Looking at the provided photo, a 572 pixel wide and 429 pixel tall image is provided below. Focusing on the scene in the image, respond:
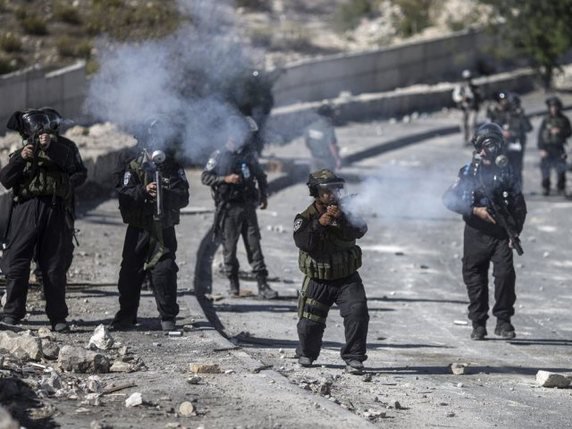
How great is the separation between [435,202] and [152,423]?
541 inches

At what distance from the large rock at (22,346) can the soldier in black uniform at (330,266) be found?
1.83m

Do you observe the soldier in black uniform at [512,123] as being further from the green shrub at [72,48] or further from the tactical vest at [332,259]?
the tactical vest at [332,259]

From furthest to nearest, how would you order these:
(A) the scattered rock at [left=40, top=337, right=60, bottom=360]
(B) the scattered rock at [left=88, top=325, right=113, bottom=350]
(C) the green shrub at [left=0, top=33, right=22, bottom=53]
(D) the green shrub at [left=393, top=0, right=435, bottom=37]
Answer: (D) the green shrub at [left=393, top=0, right=435, bottom=37] < (C) the green shrub at [left=0, top=33, right=22, bottom=53] < (B) the scattered rock at [left=88, top=325, right=113, bottom=350] < (A) the scattered rock at [left=40, top=337, right=60, bottom=360]

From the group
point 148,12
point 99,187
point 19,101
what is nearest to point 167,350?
point 99,187

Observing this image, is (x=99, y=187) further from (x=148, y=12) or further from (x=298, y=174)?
(x=148, y=12)

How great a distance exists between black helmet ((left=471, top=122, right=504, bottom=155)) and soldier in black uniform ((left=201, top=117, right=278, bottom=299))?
223cm

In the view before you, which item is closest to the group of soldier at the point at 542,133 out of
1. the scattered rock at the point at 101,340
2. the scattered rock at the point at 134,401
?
the scattered rock at the point at 101,340

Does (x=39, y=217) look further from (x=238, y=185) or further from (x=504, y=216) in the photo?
(x=504, y=216)

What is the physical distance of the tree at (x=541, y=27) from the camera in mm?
36562

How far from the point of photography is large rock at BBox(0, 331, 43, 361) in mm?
9438

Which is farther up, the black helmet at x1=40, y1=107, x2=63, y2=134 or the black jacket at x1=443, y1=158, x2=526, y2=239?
the black helmet at x1=40, y1=107, x2=63, y2=134

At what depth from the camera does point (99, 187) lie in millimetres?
18891

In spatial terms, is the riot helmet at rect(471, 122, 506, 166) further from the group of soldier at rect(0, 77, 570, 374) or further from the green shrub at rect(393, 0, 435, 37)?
the green shrub at rect(393, 0, 435, 37)

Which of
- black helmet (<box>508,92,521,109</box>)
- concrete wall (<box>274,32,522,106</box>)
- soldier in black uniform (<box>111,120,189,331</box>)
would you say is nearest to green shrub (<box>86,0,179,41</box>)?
concrete wall (<box>274,32,522,106</box>)
